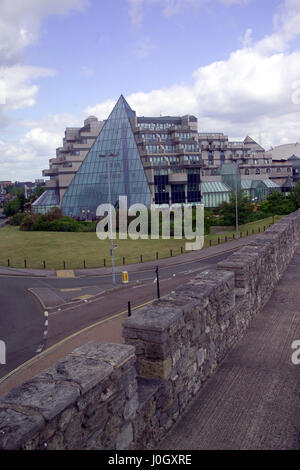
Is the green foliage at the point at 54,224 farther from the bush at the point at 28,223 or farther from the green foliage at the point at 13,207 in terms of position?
A: the green foliage at the point at 13,207

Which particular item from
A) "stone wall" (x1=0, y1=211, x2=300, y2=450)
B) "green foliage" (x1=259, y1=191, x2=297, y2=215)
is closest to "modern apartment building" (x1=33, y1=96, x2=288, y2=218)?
"green foliage" (x1=259, y1=191, x2=297, y2=215)

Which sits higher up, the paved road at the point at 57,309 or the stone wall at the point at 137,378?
the stone wall at the point at 137,378

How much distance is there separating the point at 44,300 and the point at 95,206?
158 ft

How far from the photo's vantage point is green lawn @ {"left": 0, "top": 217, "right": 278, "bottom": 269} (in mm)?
33969

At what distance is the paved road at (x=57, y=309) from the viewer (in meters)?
14.9

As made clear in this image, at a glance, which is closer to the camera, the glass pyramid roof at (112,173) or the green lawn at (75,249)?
the green lawn at (75,249)

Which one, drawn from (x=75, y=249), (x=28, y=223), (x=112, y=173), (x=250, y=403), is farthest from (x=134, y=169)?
(x=250, y=403)

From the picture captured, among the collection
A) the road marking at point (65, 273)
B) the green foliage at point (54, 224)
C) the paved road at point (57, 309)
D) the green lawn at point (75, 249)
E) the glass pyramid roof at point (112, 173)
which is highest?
the glass pyramid roof at point (112, 173)

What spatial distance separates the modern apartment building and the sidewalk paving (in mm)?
53770

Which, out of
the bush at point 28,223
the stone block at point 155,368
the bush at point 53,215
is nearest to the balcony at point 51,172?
the bush at point 53,215

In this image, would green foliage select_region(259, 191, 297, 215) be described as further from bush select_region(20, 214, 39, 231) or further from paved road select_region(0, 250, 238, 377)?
bush select_region(20, 214, 39, 231)

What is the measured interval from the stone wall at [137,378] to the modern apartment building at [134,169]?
5411cm

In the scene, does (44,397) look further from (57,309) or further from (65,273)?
(65,273)

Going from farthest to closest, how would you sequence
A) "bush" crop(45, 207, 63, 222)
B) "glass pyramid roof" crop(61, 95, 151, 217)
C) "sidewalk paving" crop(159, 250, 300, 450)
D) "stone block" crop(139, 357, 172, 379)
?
1. "glass pyramid roof" crop(61, 95, 151, 217)
2. "bush" crop(45, 207, 63, 222)
3. "stone block" crop(139, 357, 172, 379)
4. "sidewalk paving" crop(159, 250, 300, 450)
